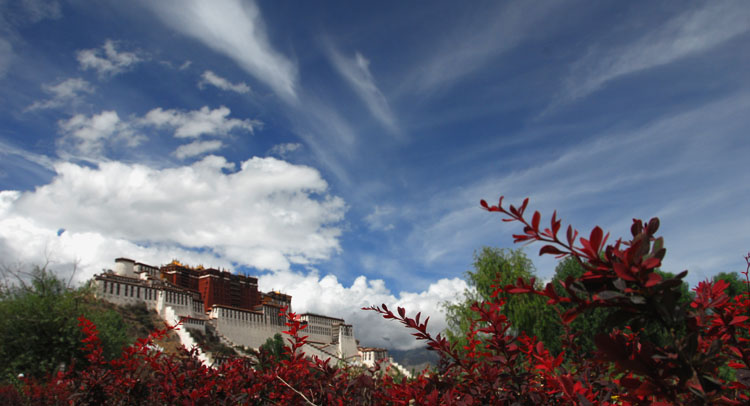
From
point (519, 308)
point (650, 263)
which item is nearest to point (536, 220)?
point (650, 263)

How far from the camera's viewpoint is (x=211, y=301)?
7325cm

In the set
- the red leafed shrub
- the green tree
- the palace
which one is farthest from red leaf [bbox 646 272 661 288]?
the palace

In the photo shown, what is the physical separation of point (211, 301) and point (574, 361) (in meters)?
78.0

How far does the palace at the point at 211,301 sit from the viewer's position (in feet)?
191

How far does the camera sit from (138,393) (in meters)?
3.72

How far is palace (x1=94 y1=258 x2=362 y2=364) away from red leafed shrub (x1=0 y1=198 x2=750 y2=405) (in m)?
45.3

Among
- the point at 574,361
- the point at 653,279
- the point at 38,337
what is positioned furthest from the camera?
the point at 38,337

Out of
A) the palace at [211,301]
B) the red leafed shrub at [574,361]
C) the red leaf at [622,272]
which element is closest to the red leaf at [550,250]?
the red leafed shrub at [574,361]

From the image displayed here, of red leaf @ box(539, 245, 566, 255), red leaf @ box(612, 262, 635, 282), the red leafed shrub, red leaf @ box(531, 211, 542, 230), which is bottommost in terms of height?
the red leafed shrub

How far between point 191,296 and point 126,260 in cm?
1388

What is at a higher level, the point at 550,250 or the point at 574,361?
the point at 550,250

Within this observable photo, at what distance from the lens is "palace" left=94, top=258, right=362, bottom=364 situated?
58094 mm

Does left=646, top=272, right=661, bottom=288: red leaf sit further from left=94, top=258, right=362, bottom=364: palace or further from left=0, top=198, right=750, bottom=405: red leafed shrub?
left=94, top=258, right=362, bottom=364: palace

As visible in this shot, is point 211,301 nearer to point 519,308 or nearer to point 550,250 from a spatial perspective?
point 519,308
